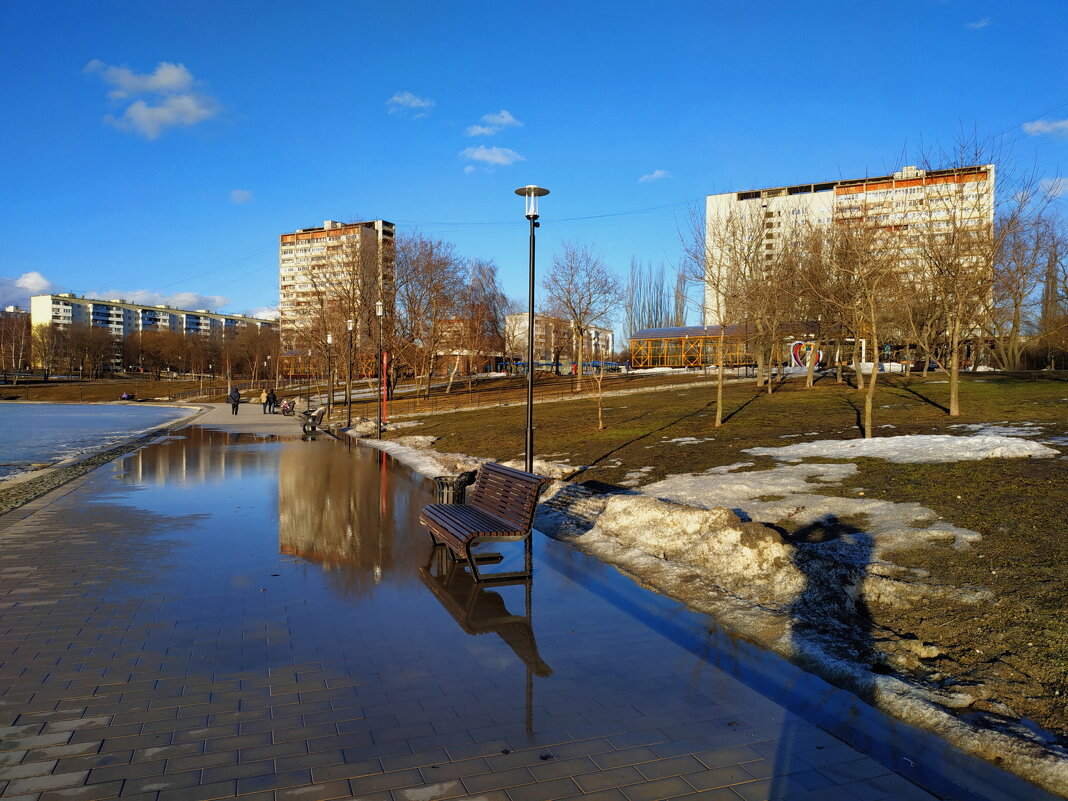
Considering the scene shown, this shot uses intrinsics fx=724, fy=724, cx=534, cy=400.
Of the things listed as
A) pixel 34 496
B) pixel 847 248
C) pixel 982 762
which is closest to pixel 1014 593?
pixel 982 762

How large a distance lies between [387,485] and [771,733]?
9.93 metres

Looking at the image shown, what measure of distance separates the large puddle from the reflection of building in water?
214 inches

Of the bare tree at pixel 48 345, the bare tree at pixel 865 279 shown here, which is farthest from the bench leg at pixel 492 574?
the bare tree at pixel 48 345

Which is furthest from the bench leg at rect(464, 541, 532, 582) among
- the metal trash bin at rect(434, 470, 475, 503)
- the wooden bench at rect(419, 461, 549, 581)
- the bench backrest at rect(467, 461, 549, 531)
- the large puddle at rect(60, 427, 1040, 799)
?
the metal trash bin at rect(434, 470, 475, 503)

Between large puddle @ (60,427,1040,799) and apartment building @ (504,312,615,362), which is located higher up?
apartment building @ (504,312,615,362)

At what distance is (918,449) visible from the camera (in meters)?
11.3

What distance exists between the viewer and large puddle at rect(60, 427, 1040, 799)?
3658mm

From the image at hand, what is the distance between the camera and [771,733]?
3748 mm

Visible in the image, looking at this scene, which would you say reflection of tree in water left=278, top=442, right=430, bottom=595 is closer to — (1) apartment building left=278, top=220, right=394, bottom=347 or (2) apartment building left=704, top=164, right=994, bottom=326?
(2) apartment building left=704, top=164, right=994, bottom=326

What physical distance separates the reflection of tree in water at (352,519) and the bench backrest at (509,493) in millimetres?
913

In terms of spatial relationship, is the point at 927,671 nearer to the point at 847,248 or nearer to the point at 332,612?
the point at 332,612

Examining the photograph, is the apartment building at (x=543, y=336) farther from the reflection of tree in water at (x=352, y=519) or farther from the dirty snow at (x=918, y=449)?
the dirty snow at (x=918, y=449)

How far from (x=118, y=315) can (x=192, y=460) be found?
18881 centimetres

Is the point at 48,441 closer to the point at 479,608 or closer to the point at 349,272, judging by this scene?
the point at 349,272
